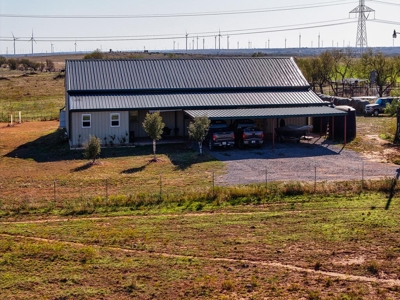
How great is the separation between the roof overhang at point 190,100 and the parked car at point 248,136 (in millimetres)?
3345

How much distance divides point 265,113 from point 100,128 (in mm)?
11233

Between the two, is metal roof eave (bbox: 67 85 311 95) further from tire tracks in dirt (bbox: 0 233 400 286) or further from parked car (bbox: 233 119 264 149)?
tire tracks in dirt (bbox: 0 233 400 286)

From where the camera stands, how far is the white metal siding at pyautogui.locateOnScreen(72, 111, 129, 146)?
40500 mm

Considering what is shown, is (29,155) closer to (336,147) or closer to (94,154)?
(94,154)

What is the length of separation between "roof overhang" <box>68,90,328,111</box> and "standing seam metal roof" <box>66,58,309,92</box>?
0.94 metres

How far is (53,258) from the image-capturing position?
1916 cm

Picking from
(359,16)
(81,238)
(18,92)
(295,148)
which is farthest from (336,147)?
(359,16)

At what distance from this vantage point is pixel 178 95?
1753 inches

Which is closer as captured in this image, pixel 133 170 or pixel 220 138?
pixel 133 170

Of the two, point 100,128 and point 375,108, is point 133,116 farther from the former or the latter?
point 375,108

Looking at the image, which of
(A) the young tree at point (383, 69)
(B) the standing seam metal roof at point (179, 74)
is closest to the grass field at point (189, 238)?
(B) the standing seam metal roof at point (179, 74)

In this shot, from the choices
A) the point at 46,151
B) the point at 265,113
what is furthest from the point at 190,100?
the point at 46,151

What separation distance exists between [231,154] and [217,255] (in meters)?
17.9

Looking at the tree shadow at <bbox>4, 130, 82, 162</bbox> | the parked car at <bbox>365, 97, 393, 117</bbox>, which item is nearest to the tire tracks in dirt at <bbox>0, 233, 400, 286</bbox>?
the tree shadow at <bbox>4, 130, 82, 162</bbox>
